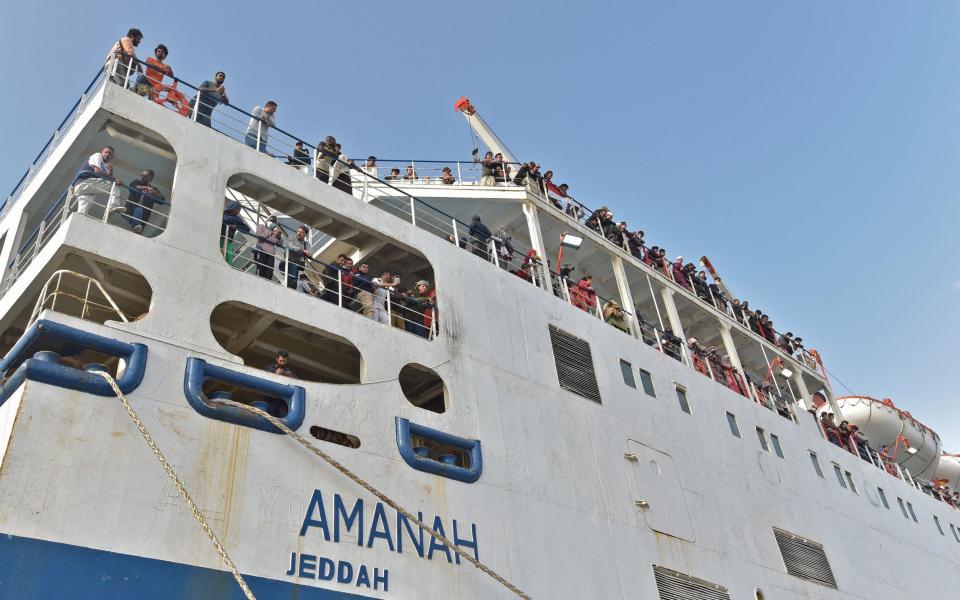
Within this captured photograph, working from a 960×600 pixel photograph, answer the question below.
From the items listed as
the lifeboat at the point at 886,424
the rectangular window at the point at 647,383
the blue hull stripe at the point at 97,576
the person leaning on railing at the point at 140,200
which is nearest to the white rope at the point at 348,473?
the blue hull stripe at the point at 97,576

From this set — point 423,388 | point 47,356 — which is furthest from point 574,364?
point 47,356

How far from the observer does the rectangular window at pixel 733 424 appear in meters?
13.3

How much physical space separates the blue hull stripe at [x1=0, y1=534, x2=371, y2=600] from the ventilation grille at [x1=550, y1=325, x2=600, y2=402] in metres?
5.34

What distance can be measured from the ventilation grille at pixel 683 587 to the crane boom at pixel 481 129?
31.3 feet

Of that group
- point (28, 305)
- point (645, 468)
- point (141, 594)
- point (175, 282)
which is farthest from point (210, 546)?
point (645, 468)

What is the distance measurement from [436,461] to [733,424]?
7.44m

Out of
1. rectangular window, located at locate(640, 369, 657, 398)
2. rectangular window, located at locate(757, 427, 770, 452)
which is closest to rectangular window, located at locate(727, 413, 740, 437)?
rectangular window, located at locate(757, 427, 770, 452)

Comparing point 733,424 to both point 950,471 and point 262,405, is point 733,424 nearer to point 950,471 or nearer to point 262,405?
point 262,405

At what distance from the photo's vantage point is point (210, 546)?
5.95 m

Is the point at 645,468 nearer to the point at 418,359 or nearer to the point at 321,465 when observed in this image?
the point at 418,359

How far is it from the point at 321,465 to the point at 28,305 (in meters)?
3.72

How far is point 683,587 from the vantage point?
31.8ft

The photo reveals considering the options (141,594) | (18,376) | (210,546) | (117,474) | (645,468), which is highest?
(645,468)

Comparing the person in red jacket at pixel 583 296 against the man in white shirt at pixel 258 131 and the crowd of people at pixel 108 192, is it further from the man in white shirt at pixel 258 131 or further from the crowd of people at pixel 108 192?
the crowd of people at pixel 108 192
